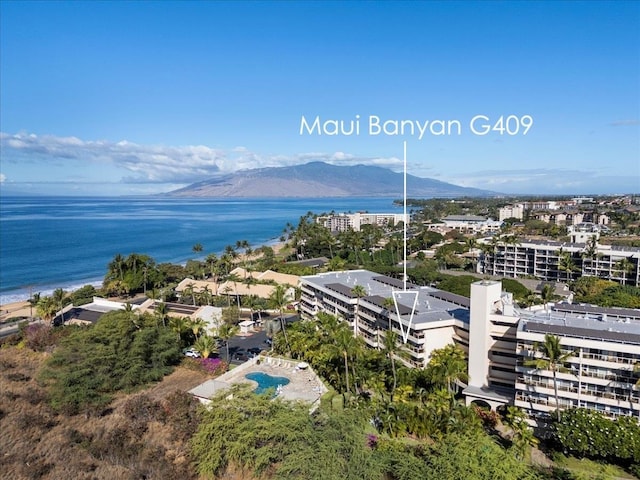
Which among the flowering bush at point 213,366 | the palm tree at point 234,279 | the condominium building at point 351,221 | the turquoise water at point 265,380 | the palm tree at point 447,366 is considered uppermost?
the condominium building at point 351,221

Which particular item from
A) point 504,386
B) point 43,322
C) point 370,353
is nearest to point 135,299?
point 43,322

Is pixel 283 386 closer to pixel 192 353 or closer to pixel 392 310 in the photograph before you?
pixel 392 310

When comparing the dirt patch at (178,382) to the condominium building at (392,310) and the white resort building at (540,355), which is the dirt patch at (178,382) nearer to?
the condominium building at (392,310)

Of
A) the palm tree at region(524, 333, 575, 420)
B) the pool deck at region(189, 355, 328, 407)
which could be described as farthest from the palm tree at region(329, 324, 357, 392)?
the palm tree at region(524, 333, 575, 420)

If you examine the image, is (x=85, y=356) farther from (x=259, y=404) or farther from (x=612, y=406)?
(x=612, y=406)

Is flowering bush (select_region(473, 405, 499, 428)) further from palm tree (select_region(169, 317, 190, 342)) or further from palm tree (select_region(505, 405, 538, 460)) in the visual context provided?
palm tree (select_region(169, 317, 190, 342))

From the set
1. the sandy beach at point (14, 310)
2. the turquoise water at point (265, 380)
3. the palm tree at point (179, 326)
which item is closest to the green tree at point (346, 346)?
the turquoise water at point (265, 380)
